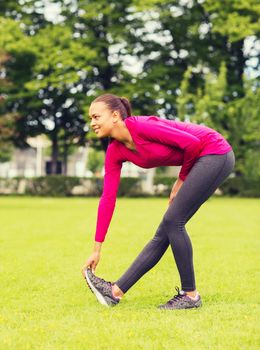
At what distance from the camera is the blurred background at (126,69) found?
1517 inches

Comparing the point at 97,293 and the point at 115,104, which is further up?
the point at 115,104

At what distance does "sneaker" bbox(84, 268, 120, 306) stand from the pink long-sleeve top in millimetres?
342

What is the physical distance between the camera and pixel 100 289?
20.2 ft

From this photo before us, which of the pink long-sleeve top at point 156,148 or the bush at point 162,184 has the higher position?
the pink long-sleeve top at point 156,148

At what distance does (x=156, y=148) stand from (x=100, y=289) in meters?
1.38

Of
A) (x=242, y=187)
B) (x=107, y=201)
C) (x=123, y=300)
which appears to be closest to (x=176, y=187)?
(x=107, y=201)

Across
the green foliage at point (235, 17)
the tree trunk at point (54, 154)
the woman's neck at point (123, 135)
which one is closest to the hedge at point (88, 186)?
the tree trunk at point (54, 154)

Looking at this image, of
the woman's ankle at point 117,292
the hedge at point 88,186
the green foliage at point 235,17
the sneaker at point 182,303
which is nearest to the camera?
the sneaker at point 182,303

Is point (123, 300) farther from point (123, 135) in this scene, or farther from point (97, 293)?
point (123, 135)

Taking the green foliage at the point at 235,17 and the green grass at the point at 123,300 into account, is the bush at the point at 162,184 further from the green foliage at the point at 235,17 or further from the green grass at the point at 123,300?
the green grass at the point at 123,300

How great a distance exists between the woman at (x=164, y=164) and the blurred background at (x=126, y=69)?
31815 mm

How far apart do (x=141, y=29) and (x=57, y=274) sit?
35.0 metres

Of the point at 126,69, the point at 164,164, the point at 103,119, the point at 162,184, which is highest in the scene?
the point at 103,119

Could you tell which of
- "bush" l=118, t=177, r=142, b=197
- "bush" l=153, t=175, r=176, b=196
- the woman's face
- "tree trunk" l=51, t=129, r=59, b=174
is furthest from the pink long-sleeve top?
"tree trunk" l=51, t=129, r=59, b=174
